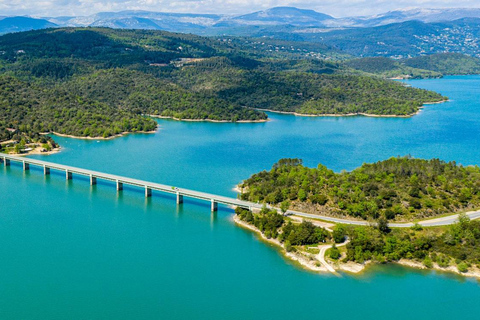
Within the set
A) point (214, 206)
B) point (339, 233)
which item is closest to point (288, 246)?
point (339, 233)

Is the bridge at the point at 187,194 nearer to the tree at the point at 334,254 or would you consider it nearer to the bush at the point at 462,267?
the tree at the point at 334,254

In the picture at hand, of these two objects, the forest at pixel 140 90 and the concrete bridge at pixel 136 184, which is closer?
the concrete bridge at pixel 136 184

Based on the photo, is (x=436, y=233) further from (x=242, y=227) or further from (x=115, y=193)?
(x=115, y=193)

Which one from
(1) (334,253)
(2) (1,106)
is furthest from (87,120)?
(1) (334,253)

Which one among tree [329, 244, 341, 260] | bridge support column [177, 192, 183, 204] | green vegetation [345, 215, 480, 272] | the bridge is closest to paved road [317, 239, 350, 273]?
tree [329, 244, 341, 260]

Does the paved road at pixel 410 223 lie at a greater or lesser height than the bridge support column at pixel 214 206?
greater

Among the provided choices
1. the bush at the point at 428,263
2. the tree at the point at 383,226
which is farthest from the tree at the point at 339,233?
the bush at the point at 428,263

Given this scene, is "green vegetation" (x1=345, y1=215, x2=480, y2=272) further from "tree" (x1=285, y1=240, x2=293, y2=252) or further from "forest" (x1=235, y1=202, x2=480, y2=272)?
"tree" (x1=285, y1=240, x2=293, y2=252)
